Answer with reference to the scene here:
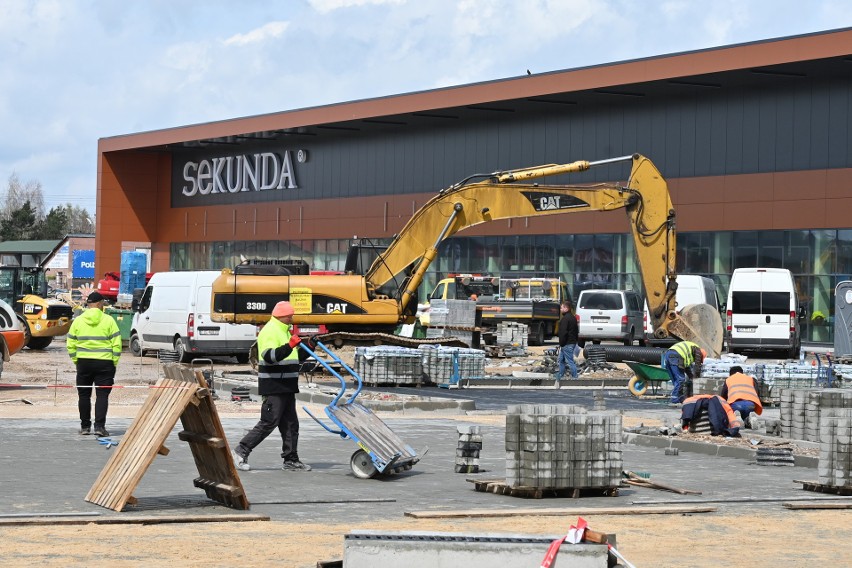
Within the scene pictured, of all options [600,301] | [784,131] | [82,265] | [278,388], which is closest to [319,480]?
[278,388]

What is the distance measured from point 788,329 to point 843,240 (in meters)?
9.27

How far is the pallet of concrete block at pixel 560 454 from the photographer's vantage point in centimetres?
1371

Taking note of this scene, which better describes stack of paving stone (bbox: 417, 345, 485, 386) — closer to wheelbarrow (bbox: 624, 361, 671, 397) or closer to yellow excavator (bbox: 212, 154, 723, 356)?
yellow excavator (bbox: 212, 154, 723, 356)

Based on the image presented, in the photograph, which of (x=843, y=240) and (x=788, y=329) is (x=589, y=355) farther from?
(x=843, y=240)

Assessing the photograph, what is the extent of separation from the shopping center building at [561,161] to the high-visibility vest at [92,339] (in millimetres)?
35026

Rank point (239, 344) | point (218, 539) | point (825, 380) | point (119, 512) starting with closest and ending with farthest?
point (218, 539) → point (119, 512) → point (825, 380) → point (239, 344)

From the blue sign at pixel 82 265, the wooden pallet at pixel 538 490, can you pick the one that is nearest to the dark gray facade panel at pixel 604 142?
the wooden pallet at pixel 538 490

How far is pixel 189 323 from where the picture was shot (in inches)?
1342

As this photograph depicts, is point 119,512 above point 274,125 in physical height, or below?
below

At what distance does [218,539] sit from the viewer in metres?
10.8

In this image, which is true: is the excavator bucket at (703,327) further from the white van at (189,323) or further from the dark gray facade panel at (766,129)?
the dark gray facade panel at (766,129)

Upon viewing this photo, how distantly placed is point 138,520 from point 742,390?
38.6 feet

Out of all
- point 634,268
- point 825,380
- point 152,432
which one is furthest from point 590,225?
point 152,432

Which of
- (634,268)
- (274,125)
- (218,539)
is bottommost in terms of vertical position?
(218,539)
